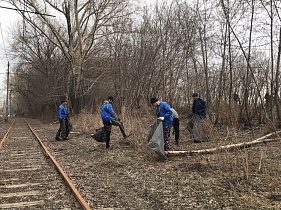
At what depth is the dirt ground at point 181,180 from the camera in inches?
179

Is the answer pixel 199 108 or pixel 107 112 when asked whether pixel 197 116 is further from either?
pixel 107 112

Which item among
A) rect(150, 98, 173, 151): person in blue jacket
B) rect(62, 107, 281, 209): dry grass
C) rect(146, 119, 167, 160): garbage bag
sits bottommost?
rect(62, 107, 281, 209): dry grass

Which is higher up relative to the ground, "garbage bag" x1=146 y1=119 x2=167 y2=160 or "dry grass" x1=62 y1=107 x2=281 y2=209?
"garbage bag" x1=146 y1=119 x2=167 y2=160

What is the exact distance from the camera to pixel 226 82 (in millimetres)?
13758

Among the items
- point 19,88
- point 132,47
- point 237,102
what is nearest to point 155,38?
point 132,47

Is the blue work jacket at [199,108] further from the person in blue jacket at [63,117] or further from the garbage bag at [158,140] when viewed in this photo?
the person in blue jacket at [63,117]

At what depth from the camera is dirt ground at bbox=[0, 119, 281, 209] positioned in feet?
14.9

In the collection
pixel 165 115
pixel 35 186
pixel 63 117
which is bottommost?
pixel 35 186

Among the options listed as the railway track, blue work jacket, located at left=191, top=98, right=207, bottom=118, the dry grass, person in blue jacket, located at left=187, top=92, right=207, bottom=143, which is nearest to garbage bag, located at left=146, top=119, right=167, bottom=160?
the dry grass

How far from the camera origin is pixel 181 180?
5.80 metres

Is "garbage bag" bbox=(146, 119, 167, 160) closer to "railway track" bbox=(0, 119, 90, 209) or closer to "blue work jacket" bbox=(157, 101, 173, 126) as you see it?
"blue work jacket" bbox=(157, 101, 173, 126)

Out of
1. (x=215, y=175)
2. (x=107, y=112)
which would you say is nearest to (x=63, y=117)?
(x=107, y=112)

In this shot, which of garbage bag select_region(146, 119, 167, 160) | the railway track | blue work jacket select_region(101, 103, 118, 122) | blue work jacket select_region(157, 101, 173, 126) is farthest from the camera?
blue work jacket select_region(101, 103, 118, 122)

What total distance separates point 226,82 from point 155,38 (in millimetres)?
4508
